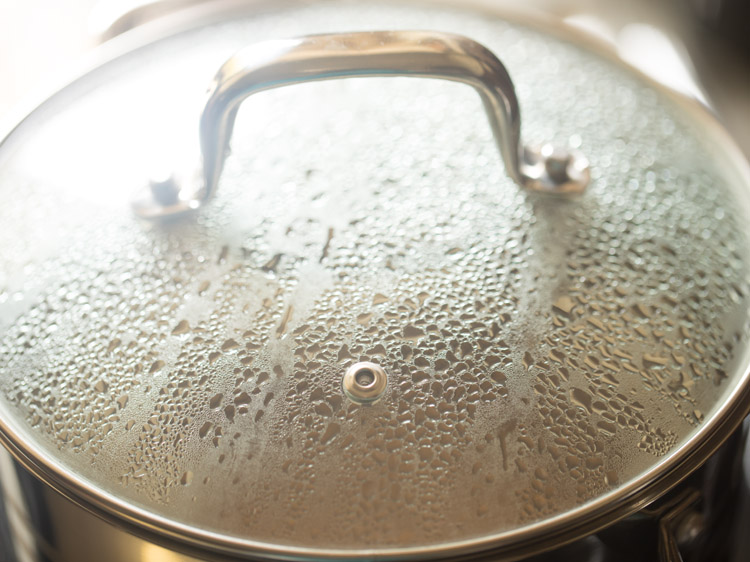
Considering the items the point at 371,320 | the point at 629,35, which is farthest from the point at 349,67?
the point at 629,35

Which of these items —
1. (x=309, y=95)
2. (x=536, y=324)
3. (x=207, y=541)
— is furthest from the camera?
(x=309, y=95)

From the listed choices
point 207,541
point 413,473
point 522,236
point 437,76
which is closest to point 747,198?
point 522,236

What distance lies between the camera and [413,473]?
55cm

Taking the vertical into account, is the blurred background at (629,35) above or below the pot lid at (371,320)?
above

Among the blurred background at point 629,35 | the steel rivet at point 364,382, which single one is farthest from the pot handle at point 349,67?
the blurred background at point 629,35

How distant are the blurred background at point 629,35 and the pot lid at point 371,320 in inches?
45.2

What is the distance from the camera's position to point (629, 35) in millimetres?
2068

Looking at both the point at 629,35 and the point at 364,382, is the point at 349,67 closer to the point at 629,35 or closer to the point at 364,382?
the point at 364,382

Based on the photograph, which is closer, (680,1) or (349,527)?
(349,527)

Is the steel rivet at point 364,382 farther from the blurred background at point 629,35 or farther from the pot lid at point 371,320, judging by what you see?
the blurred background at point 629,35

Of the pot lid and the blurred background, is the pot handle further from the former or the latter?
the blurred background

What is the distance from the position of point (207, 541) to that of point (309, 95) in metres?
0.53

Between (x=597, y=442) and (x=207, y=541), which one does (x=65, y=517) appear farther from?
(x=597, y=442)

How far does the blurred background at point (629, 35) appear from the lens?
1.97 meters
